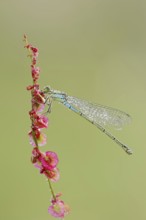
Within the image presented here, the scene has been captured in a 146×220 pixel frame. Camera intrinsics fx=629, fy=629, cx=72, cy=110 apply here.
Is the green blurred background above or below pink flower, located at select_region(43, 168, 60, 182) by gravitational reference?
above

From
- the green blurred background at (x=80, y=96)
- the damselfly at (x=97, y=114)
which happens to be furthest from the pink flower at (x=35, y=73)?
the green blurred background at (x=80, y=96)

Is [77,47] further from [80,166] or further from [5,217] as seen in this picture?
[5,217]

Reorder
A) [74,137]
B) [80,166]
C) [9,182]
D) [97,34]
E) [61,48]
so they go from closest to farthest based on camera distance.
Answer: [9,182], [80,166], [74,137], [61,48], [97,34]

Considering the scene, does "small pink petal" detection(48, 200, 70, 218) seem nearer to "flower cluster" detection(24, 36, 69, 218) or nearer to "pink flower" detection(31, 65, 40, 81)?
"flower cluster" detection(24, 36, 69, 218)

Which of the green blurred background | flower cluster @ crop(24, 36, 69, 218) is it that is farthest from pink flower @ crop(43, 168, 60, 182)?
the green blurred background

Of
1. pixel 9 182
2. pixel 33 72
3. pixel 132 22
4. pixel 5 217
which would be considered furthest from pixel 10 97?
pixel 33 72

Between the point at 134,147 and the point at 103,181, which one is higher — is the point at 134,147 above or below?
above

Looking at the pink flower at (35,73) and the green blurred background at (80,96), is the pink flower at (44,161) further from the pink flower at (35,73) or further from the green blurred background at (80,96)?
the green blurred background at (80,96)

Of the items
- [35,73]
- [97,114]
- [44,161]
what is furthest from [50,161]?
[97,114]
